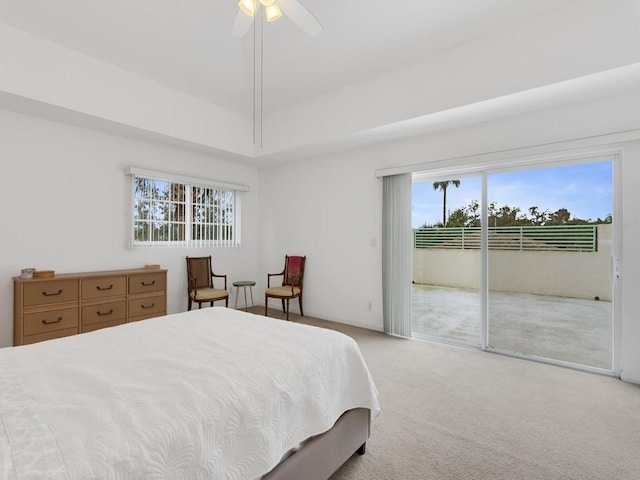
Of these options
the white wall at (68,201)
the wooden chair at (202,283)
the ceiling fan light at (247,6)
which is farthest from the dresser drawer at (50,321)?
the ceiling fan light at (247,6)

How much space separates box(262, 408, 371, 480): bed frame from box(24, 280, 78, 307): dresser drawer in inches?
121

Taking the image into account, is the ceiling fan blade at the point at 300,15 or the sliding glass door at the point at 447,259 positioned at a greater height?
the ceiling fan blade at the point at 300,15

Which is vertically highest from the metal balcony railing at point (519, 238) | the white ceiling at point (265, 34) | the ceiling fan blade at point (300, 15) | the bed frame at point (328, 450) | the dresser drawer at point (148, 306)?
the white ceiling at point (265, 34)

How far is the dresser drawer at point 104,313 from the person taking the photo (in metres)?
3.40

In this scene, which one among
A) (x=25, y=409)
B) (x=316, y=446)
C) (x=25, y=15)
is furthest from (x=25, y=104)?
(x=316, y=446)

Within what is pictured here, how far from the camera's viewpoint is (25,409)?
3.57 feet

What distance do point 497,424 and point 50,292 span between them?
400 cm

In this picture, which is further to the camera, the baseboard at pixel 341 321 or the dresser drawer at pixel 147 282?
the baseboard at pixel 341 321

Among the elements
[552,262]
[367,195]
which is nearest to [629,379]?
[552,262]

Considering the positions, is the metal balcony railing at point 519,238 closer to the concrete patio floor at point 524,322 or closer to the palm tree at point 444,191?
the palm tree at point 444,191

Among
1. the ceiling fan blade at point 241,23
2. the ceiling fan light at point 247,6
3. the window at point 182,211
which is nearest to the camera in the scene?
the ceiling fan light at point 247,6

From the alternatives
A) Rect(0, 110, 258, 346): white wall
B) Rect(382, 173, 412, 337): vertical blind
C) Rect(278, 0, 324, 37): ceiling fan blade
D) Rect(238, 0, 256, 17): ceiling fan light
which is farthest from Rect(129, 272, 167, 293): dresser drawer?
Rect(278, 0, 324, 37): ceiling fan blade

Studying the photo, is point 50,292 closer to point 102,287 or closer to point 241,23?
point 102,287

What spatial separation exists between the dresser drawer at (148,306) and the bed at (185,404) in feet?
6.38
